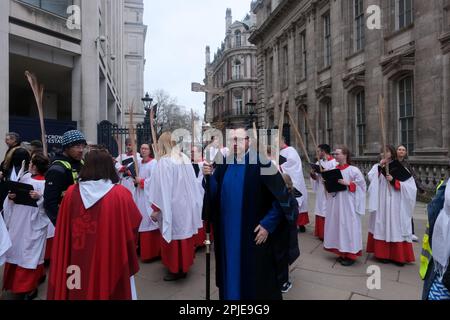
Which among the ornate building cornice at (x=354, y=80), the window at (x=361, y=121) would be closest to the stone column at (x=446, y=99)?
the ornate building cornice at (x=354, y=80)

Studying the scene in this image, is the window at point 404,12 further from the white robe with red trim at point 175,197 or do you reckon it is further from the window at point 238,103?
the window at point 238,103

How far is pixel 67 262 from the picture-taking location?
2.83 meters

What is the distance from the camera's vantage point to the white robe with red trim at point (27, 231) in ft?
13.1

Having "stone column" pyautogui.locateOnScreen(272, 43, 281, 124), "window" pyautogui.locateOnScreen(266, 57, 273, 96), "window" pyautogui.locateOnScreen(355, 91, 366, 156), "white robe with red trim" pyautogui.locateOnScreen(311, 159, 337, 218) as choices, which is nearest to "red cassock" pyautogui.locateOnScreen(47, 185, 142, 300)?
"white robe with red trim" pyautogui.locateOnScreen(311, 159, 337, 218)

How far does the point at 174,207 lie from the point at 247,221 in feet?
6.23

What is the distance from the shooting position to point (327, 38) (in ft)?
62.8

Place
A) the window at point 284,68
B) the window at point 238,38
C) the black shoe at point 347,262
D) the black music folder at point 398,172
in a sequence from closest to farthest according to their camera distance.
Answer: the black shoe at point 347,262 < the black music folder at point 398,172 < the window at point 284,68 < the window at point 238,38

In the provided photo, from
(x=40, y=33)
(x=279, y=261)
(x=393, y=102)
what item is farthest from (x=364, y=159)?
(x=40, y=33)

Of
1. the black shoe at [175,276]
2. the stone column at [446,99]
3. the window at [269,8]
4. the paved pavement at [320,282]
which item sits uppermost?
the window at [269,8]

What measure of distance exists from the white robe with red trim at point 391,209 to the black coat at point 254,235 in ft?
9.99

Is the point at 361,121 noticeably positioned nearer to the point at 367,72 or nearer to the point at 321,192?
the point at 367,72

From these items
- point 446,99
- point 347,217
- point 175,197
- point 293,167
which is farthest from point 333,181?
point 446,99

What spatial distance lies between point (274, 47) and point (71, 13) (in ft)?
55.3

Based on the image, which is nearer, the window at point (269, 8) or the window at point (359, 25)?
the window at point (359, 25)
